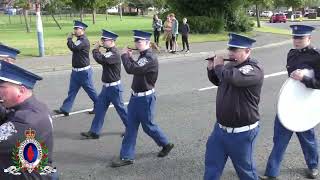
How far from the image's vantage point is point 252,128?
17.3 feet

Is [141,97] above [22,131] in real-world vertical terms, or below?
below

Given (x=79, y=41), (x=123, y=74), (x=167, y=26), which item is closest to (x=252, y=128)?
(x=79, y=41)

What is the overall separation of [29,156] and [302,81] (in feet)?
12.4

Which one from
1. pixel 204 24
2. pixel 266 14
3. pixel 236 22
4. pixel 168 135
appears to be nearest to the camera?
pixel 168 135

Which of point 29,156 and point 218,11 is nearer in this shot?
point 29,156

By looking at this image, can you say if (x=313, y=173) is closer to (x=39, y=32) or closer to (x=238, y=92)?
(x=238, y=92)

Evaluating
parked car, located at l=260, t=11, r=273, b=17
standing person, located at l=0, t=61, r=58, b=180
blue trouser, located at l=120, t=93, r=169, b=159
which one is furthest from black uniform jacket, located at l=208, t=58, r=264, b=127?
parked car, located at l=260, t=11, r=273, b=17

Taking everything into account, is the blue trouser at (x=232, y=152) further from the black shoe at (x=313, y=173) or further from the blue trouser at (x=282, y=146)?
the black shoe at (x=313, y=173)

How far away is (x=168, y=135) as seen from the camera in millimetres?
8711

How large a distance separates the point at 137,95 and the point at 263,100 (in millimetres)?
5296

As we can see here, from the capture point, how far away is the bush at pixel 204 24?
1304 inches

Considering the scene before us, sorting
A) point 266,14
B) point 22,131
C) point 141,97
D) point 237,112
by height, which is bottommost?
point 141,97

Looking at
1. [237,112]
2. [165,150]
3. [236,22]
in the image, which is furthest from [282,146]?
[236,22]

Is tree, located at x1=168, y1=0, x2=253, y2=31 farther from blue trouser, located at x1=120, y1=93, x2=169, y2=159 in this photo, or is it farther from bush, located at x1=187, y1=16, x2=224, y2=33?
blue trouser, located at x1=120, y1=93, x2=169, y2=159
